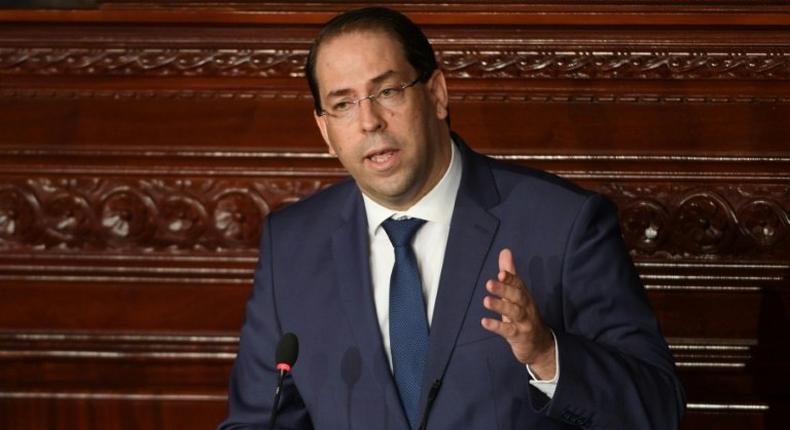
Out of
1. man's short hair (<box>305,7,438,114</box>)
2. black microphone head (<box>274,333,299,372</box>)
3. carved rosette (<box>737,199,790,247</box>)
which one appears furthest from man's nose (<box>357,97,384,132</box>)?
carved rosette (<box>737,199,790,247</box>)

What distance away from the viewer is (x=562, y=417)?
2.41m

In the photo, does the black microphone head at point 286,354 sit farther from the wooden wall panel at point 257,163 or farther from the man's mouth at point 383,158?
the wooden wall panel at point 257,163

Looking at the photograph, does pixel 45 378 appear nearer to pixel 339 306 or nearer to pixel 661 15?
pixel 339 306

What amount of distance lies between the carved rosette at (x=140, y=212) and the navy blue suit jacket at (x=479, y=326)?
0.94 meters

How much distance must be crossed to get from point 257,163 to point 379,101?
1.23 metres

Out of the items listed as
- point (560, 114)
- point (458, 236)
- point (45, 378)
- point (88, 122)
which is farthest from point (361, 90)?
point (45, 378)

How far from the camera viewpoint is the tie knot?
2740 millimetres

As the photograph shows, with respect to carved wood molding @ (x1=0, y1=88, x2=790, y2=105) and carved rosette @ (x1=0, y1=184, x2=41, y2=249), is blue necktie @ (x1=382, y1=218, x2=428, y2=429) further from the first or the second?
carved rosette @ (x1=0, y1=184, x2=41, y2=249)

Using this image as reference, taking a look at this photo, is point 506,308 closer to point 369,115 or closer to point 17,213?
point 369,115

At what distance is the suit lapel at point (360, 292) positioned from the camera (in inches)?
105

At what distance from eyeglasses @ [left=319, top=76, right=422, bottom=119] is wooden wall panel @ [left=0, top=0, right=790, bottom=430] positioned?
1050mm

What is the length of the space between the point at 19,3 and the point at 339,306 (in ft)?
5.26

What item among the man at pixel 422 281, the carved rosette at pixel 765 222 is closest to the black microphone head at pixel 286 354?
the man at pixel 422 281

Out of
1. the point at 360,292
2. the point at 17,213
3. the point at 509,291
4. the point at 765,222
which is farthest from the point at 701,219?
the point at 17,213
